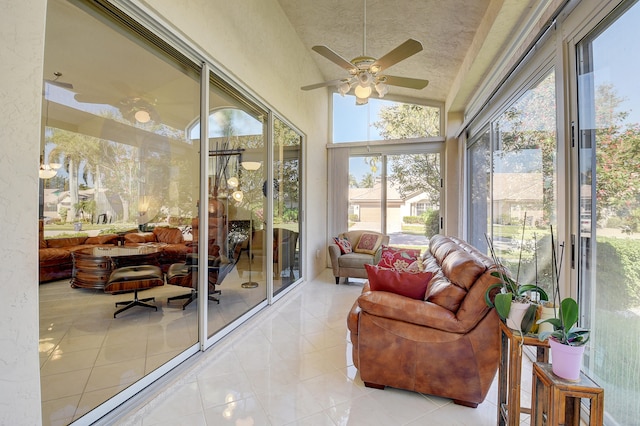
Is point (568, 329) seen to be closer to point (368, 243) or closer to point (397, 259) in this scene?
point (397, 259)

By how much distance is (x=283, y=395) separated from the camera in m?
1.87

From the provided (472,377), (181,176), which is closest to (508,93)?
(472,377)

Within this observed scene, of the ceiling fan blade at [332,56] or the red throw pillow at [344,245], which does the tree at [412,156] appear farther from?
the ceiling fan blade at [332,56]

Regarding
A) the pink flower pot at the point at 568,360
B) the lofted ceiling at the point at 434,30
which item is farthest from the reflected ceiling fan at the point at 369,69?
the pink flower pot at the point at 568,360

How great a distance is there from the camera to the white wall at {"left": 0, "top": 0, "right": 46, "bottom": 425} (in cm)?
110

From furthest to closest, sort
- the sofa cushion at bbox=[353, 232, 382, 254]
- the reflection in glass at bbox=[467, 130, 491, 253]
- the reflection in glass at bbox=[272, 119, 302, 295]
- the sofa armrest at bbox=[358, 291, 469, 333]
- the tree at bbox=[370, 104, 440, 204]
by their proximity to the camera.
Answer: the tree at bbox=[370, 104, 440, 204], the sofa cushion at bbox=[353, 232, 382, 254], the reflection in glass at bbox=[272, 119, 302, 295], the reflection in glass at bbox=[467, 130, 491, 253], the sofa armrest at bbox=[358, 291, 469, 333]

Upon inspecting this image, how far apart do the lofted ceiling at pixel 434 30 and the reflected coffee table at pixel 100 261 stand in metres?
3.29

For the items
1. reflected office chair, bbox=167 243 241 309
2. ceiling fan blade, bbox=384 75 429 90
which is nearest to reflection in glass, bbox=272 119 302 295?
reflected office chair, bbox=167 243 241 309

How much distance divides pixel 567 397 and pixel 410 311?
0.79m

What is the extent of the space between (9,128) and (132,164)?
97 cm

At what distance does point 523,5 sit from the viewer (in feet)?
6.83

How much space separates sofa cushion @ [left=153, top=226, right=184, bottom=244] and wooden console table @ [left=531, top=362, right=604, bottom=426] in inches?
96.1

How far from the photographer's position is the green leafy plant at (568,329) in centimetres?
109

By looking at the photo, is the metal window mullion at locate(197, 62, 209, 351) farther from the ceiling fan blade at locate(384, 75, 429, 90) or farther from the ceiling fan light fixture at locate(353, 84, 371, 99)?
the ceiling fan blade at locate(384, 75, 429, 90)
